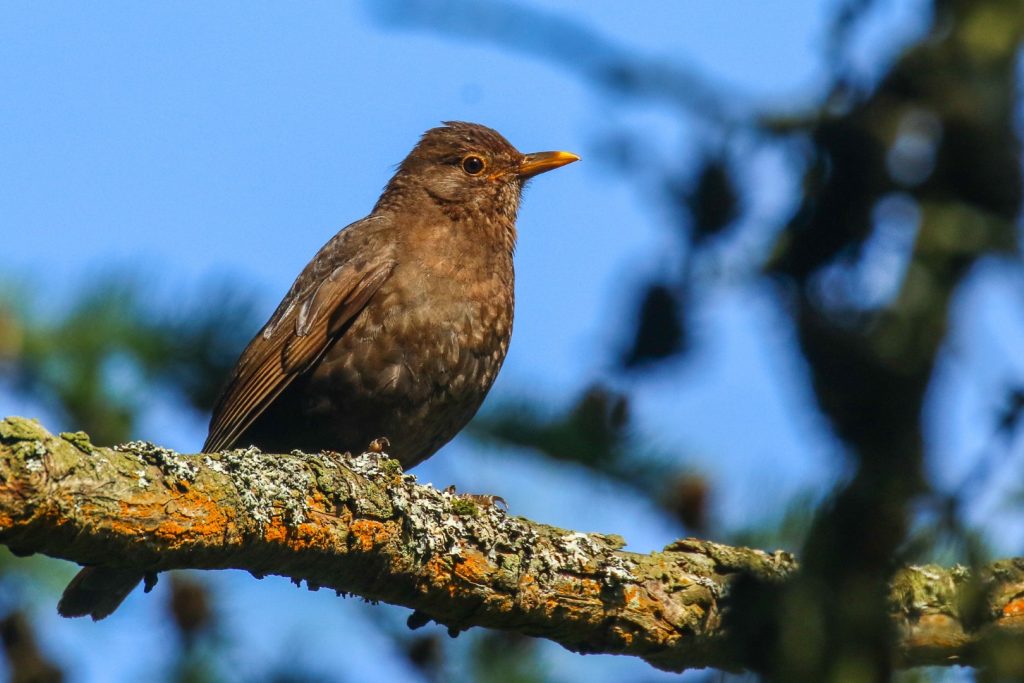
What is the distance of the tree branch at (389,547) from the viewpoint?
263 centimetres

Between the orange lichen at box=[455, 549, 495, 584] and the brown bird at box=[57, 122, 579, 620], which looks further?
the brown bird at box=[57, 122, 579, 620]

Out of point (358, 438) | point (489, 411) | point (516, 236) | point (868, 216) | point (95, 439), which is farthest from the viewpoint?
point (516, 236)

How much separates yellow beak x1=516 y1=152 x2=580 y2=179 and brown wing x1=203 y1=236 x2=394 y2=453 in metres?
1.28

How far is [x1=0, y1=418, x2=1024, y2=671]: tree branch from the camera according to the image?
263cm

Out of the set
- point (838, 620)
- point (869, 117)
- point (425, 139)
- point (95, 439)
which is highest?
point (425, 139)

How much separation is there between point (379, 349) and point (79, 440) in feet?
8.32

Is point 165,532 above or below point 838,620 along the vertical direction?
above

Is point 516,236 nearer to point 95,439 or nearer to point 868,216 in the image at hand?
point 95,439

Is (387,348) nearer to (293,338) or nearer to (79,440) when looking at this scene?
(293,338)

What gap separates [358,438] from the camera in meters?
5.27

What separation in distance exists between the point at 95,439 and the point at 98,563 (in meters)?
1.10

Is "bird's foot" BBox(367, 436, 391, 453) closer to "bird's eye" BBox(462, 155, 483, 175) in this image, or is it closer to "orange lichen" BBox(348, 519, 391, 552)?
"orange lichen" BBox(348, 519, 391, 552)

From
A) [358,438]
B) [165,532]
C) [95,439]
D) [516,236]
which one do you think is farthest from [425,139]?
[165,532]

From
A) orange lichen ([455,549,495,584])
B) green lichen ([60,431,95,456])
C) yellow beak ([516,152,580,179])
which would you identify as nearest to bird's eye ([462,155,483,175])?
yellow beak ([516,152,580,179])
